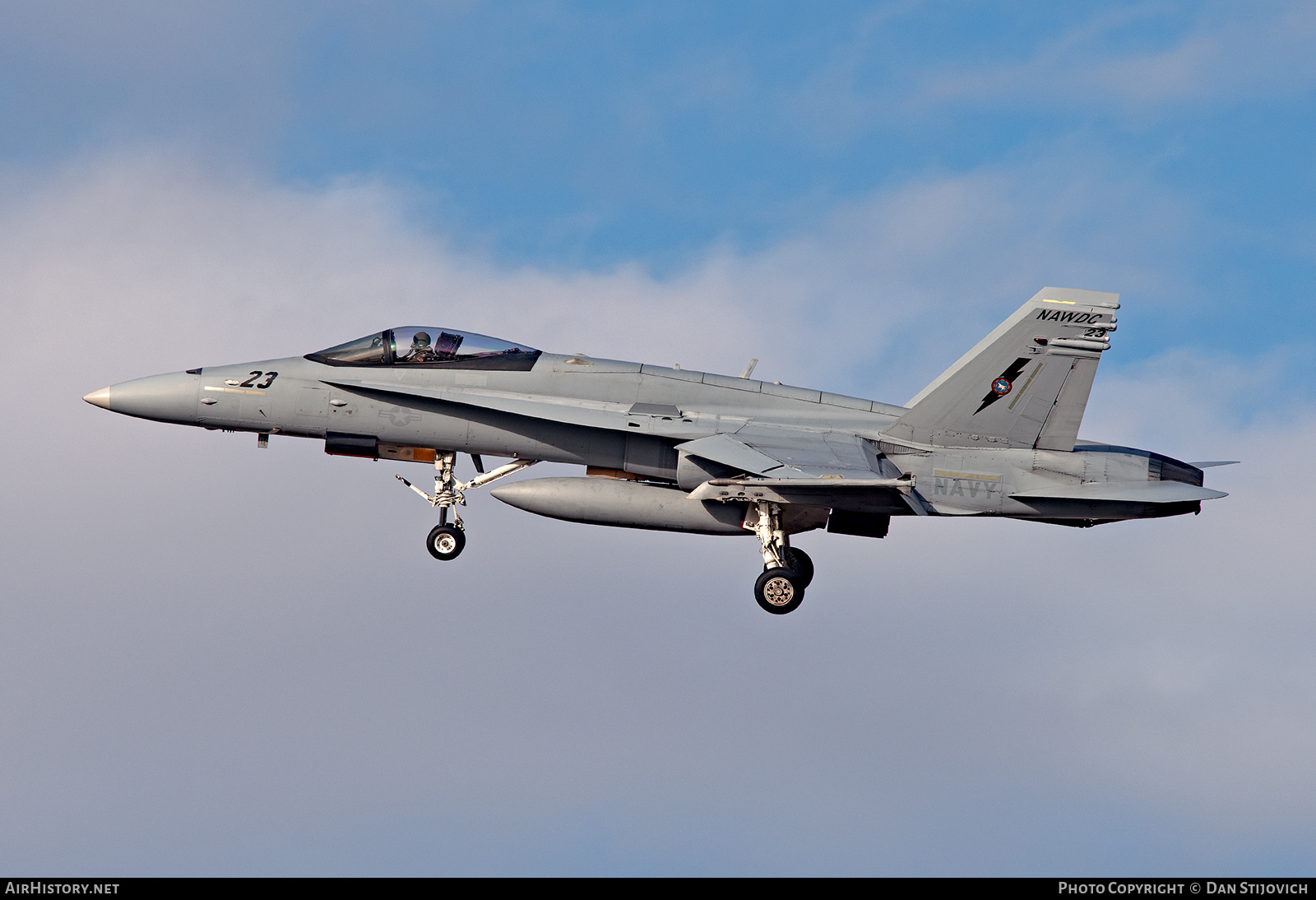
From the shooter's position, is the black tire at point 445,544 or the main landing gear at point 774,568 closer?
the main landing gear at point 774,568

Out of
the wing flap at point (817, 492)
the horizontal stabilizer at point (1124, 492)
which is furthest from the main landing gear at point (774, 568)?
the horizontal stabilizer at point (1124, 492)

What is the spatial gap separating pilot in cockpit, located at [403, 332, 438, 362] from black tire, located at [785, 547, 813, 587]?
600cm

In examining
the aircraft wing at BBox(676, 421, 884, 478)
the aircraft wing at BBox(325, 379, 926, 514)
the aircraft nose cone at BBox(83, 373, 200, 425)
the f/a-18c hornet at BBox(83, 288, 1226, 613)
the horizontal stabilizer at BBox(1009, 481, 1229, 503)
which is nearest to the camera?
the aircraft wing at BBox(676, 421, 884, 478)

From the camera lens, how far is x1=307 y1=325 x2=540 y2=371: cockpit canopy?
24.3m

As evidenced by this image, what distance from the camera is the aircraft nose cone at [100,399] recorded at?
24.1 m

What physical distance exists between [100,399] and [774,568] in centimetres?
1016

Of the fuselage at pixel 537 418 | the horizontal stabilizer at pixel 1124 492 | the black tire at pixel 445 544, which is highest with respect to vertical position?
the fuselage at pixel 537 418

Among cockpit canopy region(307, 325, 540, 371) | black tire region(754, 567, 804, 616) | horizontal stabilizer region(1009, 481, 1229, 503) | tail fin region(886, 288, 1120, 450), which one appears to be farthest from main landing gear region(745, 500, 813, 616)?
cockpit canopy region(307, 325, 540, 371)

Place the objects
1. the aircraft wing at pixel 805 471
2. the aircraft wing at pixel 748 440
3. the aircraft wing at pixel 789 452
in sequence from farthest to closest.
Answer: the aircraft wing at pixel 748 440, the aircraft wing at pixel 789 452, the aircraft wing at pixel 805 471

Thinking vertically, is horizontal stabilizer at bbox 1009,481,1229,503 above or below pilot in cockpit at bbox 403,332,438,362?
below

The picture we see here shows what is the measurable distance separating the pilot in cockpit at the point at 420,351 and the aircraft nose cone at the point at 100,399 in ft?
14.4

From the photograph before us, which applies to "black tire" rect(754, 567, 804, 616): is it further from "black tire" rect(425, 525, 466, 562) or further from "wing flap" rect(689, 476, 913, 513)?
"black tire" rect(425, 525, 466, 562)

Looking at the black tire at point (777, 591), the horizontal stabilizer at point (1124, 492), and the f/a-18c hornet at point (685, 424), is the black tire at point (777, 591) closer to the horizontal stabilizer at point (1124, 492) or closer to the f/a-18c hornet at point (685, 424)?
the f/a-18c hornet at point (685, 424)

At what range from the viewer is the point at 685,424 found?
77.8 ft
